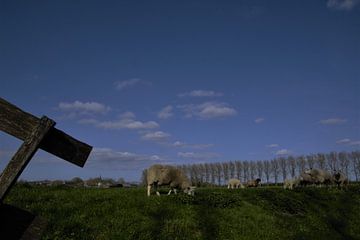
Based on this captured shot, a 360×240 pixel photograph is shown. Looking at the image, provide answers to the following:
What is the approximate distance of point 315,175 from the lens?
2438 inches

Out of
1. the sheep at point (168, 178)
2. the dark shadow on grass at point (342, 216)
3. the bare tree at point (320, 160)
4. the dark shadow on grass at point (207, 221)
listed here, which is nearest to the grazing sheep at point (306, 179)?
the dark shadow on grass at point (342, 216)

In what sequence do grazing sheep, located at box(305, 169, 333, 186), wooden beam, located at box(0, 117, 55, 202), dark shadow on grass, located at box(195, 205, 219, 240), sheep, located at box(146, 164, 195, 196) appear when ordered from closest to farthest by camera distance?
wooden beam, located at box(0, 117, 55, 202)
dark shadow on grass, located at box(195, 205, 219, 240)
sheep, located at box(146, 164, 195, 196)
grazing sheep, located at box(305, 169, 333, 186)

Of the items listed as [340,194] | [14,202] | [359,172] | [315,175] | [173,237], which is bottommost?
[173,237]

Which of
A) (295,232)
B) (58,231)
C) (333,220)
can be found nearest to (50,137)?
(58,231)

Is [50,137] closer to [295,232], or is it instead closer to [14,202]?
[14,202]

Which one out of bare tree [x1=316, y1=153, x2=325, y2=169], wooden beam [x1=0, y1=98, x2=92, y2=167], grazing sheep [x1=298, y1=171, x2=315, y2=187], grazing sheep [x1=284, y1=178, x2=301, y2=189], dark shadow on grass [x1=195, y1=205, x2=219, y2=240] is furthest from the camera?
bare tree [x1=316, y1=153, x2=325, y2=169]

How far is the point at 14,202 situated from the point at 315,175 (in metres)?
52.7

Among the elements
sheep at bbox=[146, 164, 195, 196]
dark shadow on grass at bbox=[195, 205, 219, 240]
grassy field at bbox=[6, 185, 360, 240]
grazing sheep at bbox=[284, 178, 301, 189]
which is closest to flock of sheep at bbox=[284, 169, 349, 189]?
grazing sheep at bbox=[284, 178, 301, 189]

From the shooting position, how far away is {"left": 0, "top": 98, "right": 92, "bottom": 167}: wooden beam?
4.80 metres

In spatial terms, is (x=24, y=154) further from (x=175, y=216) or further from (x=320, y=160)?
(x=320, y=160)

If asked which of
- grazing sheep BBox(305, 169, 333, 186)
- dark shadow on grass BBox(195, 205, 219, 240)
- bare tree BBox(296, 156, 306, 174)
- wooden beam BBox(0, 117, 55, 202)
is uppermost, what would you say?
bare tree BBox(296, 156, 306, 174)

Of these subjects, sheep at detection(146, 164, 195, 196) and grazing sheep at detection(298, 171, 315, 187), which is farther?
grazing sheep at detection(298, 171, 315, 187)

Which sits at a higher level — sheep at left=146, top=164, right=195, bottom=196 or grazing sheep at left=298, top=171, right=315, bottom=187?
grazing sheep at left=298, top=171, right=315, bottom=187

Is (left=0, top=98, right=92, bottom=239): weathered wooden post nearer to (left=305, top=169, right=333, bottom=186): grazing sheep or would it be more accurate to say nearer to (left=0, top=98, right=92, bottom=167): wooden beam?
(left=0, top=98, right=92, bottom=167): wooden beam
